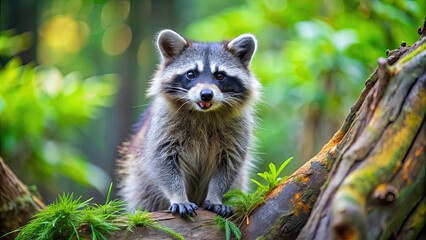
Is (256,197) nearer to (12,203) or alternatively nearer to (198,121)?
(198,121)

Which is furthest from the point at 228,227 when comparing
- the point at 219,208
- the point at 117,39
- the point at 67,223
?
the point at 117,39

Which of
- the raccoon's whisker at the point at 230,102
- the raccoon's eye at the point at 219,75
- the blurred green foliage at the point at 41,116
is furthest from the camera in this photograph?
the blurred green foliage at the point at 41,116

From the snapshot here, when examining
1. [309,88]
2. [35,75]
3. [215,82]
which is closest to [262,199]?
[215,82]

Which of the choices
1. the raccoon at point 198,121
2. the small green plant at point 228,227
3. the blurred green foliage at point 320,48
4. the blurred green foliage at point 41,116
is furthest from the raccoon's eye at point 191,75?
the blurred green foliage at point 41,116

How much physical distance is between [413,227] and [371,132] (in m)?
0.76

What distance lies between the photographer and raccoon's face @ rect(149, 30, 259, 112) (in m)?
7.18

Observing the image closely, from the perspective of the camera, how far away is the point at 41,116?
35.6ft

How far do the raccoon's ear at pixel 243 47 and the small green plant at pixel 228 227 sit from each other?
2.86 meters

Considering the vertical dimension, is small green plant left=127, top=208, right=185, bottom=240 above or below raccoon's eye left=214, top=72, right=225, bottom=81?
below

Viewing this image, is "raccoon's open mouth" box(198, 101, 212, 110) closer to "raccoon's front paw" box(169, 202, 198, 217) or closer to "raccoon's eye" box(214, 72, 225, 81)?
"raccoon's eye" box(214, 72, 225, 81)

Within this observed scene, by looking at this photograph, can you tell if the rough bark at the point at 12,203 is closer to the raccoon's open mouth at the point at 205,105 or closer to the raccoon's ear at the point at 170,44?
the raccoon's open mouth at the point at 205,105

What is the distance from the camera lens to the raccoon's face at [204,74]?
7176mm

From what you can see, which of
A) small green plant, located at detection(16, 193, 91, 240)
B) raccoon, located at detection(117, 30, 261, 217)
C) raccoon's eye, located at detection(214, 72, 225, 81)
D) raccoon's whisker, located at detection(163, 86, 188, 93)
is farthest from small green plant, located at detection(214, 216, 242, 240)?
raccoon's eye, located at detection(214, 72, 225, 81)

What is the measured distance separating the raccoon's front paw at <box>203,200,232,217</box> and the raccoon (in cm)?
35
